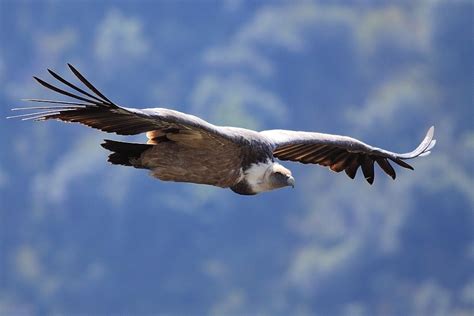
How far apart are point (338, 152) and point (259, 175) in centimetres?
190

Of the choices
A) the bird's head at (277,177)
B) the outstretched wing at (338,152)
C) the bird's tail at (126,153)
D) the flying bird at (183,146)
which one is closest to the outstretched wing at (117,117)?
the flying bird at (183,146)

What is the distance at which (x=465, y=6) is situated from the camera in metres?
64.4

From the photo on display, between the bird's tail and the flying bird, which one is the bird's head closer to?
the flying bird

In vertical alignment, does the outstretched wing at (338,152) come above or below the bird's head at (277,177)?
above

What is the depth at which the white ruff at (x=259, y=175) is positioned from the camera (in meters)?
11.6

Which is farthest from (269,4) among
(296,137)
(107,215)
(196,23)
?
(296,137)

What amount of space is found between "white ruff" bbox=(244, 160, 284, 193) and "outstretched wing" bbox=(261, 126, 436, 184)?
2.47 ft

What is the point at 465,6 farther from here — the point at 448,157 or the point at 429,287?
the point at 429,287

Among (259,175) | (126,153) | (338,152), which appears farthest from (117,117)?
(338,152)

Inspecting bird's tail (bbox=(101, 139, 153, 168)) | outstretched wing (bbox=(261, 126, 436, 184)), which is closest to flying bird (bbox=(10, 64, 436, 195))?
bird's tail (bbox=(101, 139, 153, 168))

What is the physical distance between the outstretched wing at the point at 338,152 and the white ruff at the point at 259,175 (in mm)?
752

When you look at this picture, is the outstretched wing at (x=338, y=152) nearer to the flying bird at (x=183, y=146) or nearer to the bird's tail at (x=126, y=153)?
the flying bird at (x=183, y=146)

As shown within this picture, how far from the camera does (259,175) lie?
11625 millimetres

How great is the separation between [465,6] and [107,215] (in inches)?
634
